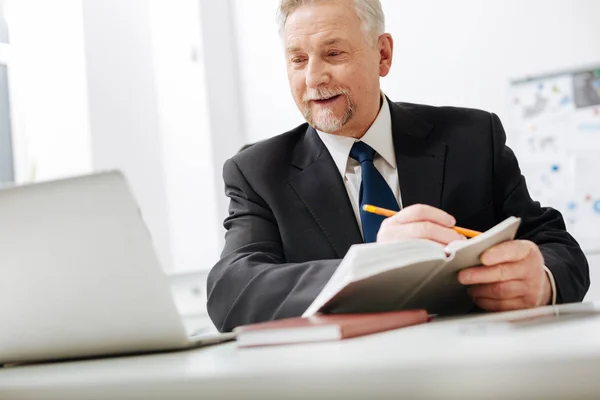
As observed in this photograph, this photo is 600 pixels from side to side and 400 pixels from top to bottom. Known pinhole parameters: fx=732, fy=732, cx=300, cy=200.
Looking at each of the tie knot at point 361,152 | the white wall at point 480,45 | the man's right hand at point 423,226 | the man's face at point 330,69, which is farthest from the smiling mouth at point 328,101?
the white wall at point 480,45

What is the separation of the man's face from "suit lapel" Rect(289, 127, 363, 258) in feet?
0.27

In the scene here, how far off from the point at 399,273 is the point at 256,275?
42 centimetres

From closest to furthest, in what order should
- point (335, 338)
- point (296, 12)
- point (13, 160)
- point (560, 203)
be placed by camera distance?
point (335, 338)
point (296, 12)
point (560, 203)
point (13, 160)

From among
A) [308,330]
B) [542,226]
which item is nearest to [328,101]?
[542,226]

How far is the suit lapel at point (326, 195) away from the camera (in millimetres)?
1554

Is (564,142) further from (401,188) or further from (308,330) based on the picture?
(308,330)

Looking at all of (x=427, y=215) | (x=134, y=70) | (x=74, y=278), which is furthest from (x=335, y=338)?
(x=134, y=70)

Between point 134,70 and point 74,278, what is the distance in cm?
301

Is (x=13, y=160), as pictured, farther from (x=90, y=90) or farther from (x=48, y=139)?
(x=90, y=90)

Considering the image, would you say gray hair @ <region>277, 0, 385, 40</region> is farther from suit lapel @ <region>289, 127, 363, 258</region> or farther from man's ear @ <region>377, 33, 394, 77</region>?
suit lapel @ <region>289, 127, 363, 258</region>

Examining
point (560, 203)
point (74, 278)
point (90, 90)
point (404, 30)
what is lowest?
point (560, 203)

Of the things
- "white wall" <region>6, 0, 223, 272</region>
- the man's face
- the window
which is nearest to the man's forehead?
the man's face

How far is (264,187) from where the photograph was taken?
162 cm

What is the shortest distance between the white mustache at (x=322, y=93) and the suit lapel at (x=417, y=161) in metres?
0.14
